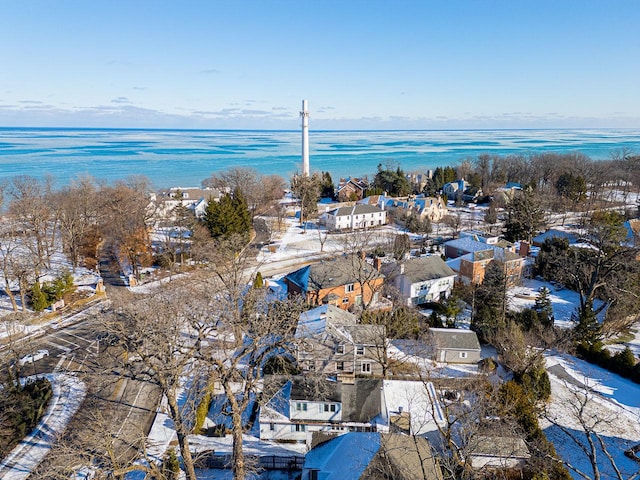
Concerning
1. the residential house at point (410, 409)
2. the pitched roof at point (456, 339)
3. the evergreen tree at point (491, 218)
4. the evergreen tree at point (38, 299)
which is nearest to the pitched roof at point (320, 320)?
the residential house at point (410, 409)

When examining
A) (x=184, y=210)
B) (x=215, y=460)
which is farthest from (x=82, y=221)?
(x=215, y=460)

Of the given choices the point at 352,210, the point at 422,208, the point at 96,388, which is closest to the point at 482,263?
the point at 352,210

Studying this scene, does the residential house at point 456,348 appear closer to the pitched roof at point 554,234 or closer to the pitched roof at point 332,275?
the pitched roof at point 332,275

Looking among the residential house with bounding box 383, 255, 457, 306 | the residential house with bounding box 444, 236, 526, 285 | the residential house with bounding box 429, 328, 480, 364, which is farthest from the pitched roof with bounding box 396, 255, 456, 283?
the residential house with bounding box 429, 328, 480, 364

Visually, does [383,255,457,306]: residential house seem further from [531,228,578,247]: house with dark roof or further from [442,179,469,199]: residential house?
[442,179,469,199]: residential house

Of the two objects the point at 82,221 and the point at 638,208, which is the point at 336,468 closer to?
the point at 82,221
